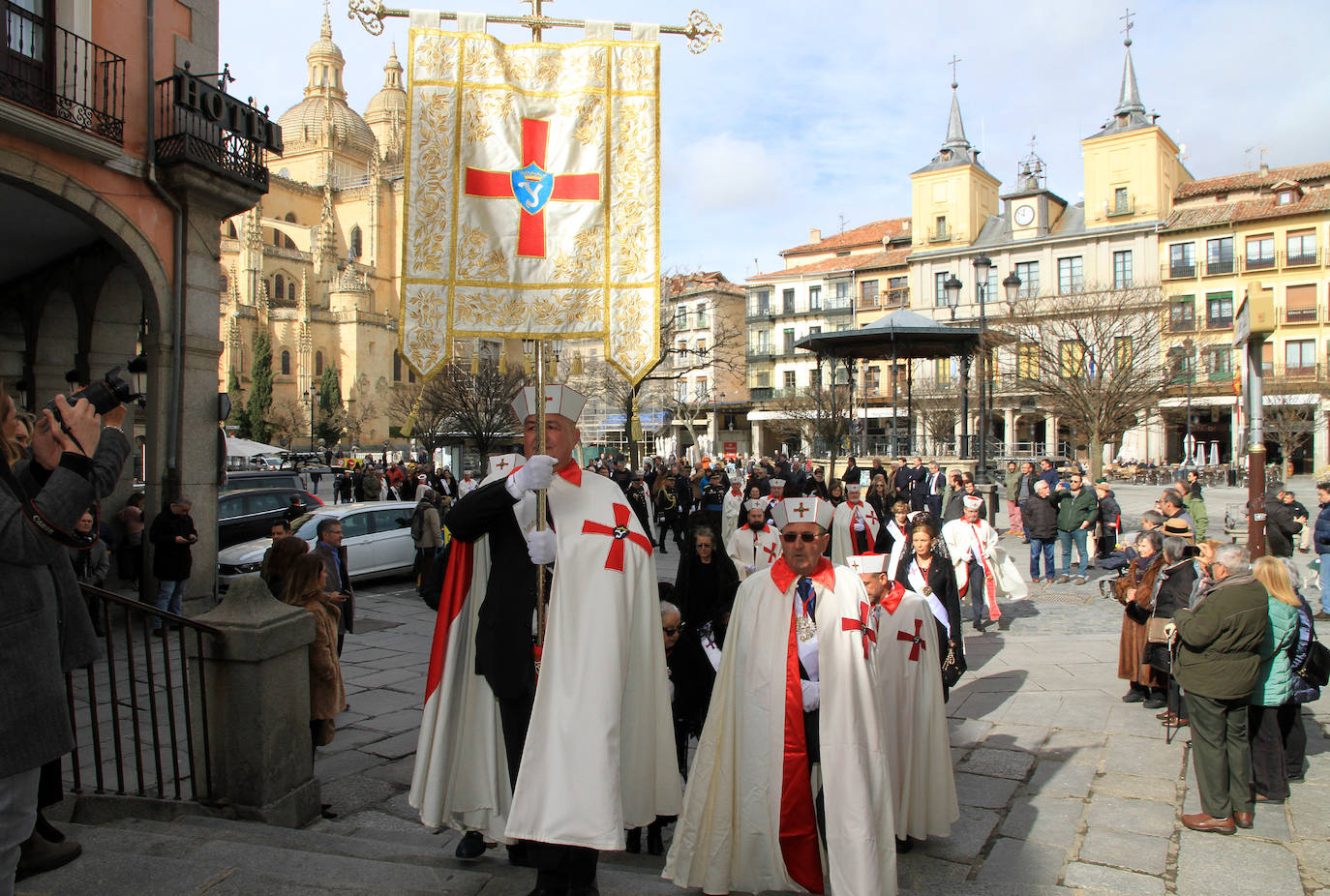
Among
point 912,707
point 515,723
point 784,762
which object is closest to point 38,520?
point 515,723

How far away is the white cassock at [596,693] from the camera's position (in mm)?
3320

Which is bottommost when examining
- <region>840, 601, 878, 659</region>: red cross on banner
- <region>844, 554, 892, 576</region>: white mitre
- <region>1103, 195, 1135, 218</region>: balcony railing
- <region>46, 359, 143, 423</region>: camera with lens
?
<region>840, 601, 878, 659</region>: red cross on banner

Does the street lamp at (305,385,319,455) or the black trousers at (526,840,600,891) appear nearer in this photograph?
the black trousers at (526,840,600,891)

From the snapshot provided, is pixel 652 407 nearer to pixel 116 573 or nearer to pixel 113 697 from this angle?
pixel 116 573

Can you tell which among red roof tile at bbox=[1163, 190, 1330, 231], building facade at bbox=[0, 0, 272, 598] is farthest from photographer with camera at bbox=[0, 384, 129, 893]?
red roof tile at bbox=[1163, 190, 1330, 231]

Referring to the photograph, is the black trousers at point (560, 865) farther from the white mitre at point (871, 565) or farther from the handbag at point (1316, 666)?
the handbag at point (1316, 666)

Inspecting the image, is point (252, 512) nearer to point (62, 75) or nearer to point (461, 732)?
point (62, 75)

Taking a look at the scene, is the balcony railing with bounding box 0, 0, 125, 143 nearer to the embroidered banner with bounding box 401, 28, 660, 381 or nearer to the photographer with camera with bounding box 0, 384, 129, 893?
the embroidered banner with bounding box 401, 28, 660, 381

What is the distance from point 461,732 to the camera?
3.88 m

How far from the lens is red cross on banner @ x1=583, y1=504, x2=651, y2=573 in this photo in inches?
140

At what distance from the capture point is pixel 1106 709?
664cm

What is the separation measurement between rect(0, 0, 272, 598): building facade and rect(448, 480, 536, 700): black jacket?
8134mm

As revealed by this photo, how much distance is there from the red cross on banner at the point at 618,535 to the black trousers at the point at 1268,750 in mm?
3725

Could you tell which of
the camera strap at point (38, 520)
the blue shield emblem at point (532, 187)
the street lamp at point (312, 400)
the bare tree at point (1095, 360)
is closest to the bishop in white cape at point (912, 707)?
the blue shield emblem at point (532, 187)
